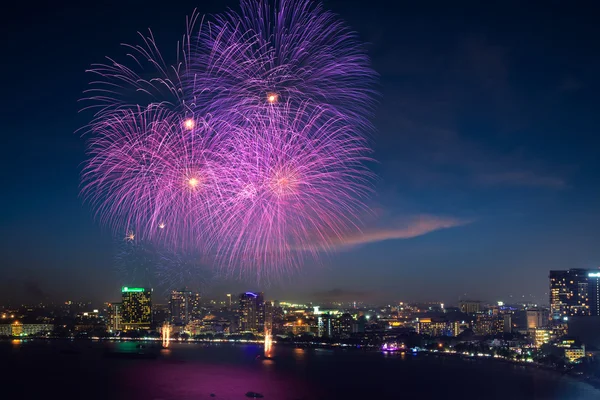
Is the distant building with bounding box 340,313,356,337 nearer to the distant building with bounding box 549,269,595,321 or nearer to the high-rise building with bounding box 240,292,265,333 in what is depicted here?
the high-rise building with bounding box 240,292,265,333

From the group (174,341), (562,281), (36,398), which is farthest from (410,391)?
(562,281)

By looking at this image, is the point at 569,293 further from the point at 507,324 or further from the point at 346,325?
the point at 346,325

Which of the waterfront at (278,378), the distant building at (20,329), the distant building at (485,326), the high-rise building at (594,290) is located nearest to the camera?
the waterfront at (278,378)

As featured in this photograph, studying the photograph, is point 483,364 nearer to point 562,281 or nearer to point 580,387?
point 580,387

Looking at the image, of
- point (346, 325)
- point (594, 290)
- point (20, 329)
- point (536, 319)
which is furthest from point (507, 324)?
point (20, 329)

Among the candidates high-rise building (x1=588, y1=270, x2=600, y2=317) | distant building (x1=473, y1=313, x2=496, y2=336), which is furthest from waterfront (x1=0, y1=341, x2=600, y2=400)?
distant building (x1=473, y1=313, x2=496, y2=336)

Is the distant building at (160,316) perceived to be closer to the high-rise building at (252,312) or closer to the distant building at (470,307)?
the high-rise building at (252,312)

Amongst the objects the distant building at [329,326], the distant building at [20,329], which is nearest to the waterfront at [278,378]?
the distant building at [329,326]
